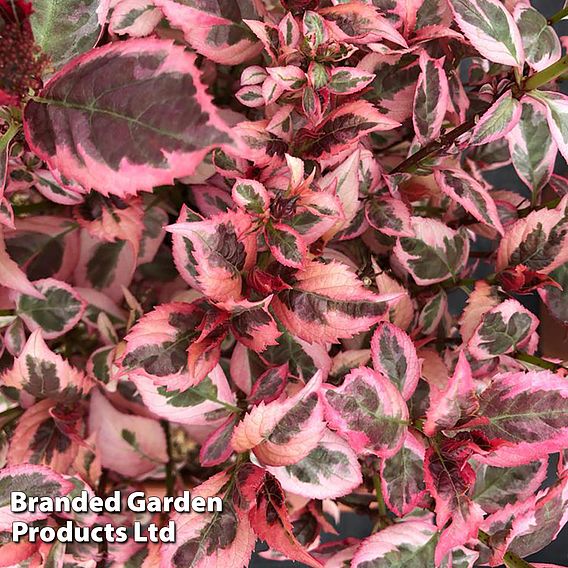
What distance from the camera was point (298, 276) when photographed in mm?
548

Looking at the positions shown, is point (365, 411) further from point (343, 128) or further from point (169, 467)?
point (169, 467)

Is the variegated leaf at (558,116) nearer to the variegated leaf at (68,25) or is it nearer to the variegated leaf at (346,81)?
the variegated leaf at (346,81)

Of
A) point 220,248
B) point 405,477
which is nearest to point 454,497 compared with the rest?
point 405,477

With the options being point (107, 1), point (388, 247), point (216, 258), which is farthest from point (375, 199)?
point (107, 1)

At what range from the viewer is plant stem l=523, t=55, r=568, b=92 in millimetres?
494

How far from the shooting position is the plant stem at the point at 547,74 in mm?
494

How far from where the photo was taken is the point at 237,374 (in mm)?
668

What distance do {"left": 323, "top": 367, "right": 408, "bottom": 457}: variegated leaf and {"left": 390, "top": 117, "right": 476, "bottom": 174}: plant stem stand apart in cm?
23

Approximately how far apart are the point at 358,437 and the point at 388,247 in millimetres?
287

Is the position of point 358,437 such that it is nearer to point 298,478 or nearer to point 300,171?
point 298,478

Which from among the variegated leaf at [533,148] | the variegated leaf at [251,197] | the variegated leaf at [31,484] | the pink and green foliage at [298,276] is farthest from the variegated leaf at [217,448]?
the variegated leaf at [533,148]

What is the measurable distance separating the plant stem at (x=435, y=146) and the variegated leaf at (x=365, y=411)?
0.77 feet

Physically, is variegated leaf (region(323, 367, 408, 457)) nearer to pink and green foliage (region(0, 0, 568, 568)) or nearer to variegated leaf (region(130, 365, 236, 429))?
pink and green foliage (region(0, 0, 568, 568))

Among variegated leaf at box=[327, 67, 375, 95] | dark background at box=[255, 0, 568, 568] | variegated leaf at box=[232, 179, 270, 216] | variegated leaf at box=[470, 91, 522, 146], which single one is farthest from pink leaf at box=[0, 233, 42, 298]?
dark background at box=[255, 0, 568, 568]
